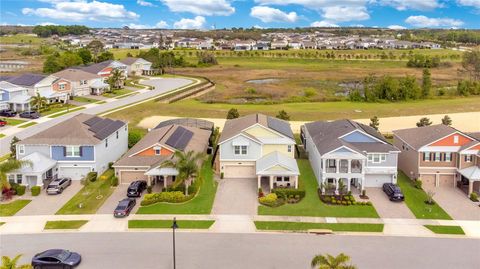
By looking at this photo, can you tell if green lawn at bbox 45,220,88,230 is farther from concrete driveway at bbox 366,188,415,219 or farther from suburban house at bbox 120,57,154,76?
suburban house at bbox 120,57,154,76

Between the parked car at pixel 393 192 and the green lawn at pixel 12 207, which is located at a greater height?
the parked car at pixel 393 192

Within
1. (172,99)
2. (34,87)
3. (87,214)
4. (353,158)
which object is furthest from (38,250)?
(172,99)

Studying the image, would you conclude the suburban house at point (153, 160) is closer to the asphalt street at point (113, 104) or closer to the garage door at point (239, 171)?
the garage door at point (239, 171)

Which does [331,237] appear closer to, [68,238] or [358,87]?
[68,238]

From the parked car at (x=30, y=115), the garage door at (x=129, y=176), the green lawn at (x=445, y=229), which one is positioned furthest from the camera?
the parked car at (x=30, y=115)

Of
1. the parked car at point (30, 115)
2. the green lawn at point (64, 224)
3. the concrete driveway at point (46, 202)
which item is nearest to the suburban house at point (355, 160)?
the green lawn at point (64, 224)

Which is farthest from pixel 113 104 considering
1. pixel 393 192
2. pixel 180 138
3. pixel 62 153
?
pixel 393 192
